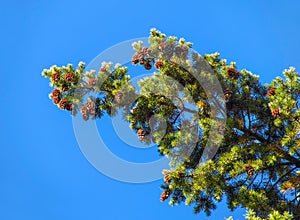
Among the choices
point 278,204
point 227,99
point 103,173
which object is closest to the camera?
point 278,204

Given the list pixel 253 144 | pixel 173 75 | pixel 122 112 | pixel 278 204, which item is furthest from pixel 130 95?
pixel 278 204

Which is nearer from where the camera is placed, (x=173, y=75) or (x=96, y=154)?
(x=173, y=75)

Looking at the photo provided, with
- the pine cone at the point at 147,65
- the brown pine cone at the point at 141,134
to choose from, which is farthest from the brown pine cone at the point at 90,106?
the pine cone at the point at 147,65

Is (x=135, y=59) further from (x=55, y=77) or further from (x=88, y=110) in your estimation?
(x=55, y=77)

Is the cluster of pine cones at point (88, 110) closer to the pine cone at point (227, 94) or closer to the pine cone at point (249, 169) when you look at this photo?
the pine cone at point (227, 94)

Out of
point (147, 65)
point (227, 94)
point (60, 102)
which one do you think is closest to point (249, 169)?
point (227, 94)

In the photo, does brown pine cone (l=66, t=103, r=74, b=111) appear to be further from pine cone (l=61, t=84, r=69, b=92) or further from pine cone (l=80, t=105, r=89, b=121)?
pine cone (l=61, t=84, r=69, b=92)

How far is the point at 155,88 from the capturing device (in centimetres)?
1139

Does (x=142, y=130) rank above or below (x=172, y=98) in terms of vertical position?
below

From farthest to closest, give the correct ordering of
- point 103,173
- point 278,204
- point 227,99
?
point 103,173 < point 227,99 < point 278,204

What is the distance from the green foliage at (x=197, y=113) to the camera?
10.4 m

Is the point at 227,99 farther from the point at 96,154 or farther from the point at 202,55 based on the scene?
the point at 96,154

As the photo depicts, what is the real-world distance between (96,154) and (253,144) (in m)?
5.12

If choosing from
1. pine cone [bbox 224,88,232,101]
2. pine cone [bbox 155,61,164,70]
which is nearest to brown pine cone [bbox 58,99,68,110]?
pine cone [bbox 155,61,164,70]
